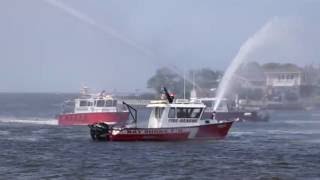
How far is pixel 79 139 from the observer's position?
89.8 metres

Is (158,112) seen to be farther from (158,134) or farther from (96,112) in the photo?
(96,112)

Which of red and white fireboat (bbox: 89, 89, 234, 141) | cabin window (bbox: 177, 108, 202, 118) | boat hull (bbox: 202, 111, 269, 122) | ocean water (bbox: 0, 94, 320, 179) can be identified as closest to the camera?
ocean water (bbox: 0, 94, 320, 179)

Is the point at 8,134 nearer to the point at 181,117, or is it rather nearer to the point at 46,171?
the point at 181,117

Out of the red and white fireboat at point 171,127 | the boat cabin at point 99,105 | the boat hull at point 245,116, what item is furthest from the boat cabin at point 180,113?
the boat hull at point 245,116

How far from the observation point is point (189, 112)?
81.2 m

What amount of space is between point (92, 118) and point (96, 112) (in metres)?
1.06

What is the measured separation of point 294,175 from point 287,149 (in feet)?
73.6

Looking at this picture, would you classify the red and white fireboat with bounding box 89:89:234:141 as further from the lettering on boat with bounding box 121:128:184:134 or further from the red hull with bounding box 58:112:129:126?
the red hull with bounding box 58:112:129:126

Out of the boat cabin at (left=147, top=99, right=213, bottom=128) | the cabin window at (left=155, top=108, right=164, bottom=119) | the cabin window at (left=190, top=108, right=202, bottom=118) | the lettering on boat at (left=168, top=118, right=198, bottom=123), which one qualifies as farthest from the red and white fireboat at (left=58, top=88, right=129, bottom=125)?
the cabin window at (left=190, top=108, right=202, bottom=118)

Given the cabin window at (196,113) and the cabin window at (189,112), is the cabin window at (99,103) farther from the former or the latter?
the cabin window at (196,113)

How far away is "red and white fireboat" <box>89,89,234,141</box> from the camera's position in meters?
80.1

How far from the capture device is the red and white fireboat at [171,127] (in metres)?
80.1

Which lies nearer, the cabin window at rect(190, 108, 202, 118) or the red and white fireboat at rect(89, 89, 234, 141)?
the red and white fireboat at rect(89, 89, 234, 141)

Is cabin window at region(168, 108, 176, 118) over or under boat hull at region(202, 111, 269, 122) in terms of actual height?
under
